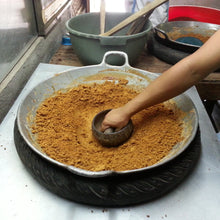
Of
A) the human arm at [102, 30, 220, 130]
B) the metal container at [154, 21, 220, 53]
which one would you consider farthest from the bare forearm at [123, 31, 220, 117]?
the metal container at [154, 21, 220, 53]

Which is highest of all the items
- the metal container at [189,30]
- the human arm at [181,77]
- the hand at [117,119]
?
the human arm at [181,77]

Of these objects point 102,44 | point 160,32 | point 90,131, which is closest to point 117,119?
point 90,131

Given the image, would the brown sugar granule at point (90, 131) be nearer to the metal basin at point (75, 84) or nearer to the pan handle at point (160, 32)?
the metal basin at point (75, 84)

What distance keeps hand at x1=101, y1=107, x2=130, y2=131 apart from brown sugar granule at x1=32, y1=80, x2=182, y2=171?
0.20ft

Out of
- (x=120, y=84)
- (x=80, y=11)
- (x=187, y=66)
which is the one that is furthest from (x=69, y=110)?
(x=80, y=11)

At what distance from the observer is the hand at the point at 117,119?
27.7 inches

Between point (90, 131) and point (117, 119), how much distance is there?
0.14 metres

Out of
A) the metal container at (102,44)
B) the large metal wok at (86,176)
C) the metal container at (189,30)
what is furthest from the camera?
the metal container at (189,30)

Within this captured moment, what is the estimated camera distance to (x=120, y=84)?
0.93 meters

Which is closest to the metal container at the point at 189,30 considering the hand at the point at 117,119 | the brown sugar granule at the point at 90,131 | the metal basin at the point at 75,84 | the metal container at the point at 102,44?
the metal container at the point at 102,44

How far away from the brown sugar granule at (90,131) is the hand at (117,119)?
6 centimetres

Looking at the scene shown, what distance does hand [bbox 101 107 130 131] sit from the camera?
70cm

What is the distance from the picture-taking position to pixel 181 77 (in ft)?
1.92

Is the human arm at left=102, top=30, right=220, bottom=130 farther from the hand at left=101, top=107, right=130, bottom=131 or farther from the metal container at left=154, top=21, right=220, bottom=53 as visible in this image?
the metal container at left=154, top=21, right=220, bottom=53
